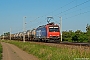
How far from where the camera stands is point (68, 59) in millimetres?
15367

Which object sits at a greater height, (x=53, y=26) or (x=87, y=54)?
(x=53, y=26)

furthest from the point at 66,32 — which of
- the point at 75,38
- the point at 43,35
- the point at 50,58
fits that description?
the point at 50,58

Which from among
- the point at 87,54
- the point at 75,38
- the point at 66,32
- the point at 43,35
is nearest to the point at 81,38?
the point at 75,38

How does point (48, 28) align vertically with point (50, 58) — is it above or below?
above

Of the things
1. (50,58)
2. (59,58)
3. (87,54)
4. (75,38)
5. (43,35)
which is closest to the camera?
(87,54)

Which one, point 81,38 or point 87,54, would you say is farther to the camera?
point 81,38

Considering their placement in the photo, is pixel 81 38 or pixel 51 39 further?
pixel 81 38

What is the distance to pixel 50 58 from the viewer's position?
63.4 feet

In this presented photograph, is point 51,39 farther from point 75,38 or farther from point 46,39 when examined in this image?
point 75,38

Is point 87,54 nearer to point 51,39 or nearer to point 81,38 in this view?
point 51,39

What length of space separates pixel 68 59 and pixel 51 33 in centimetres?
3262

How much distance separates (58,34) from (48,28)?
2274mm

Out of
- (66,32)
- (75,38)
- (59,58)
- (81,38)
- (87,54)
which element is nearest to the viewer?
(87,54)

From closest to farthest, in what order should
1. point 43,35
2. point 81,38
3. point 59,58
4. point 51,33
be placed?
1. point 59,58
2. point 51,33
3. point 43,35
4. point 81,38
